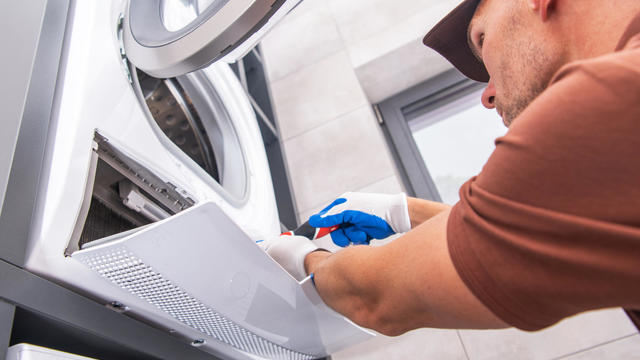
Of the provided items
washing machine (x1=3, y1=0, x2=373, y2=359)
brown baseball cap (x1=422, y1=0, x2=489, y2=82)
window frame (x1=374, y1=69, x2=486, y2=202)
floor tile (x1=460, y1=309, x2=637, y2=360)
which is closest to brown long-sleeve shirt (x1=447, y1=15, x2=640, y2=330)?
washing machine (x1=3, y1=0, x2=373, y2=359)

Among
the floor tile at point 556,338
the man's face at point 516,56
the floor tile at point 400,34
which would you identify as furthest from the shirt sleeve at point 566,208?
the floor tile at point 400,34

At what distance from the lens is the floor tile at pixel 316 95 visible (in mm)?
1677

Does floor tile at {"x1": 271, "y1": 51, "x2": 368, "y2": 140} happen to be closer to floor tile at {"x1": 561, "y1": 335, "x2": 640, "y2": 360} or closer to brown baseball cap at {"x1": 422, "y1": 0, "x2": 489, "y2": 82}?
brown baseball cap at {"x1": 422, "y1": 0, "x2": 489, "y2": 82}

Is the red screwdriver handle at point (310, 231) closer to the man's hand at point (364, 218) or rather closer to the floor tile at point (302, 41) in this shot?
the man's hand at point (364, 218)

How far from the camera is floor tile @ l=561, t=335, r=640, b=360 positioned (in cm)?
99

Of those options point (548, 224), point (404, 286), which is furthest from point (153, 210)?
point (548, 224)

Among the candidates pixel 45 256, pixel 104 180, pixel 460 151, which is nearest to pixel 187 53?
pixel 104 180

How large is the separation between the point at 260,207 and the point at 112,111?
52 cm

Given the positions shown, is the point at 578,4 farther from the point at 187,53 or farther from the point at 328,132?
the point at 328,132

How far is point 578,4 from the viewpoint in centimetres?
57

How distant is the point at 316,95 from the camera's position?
175cm

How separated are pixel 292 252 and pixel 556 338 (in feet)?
2.65

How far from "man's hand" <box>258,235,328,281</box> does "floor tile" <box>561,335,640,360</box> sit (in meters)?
0.80

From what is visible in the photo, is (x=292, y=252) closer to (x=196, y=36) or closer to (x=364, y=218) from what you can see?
(x=364, y=218)
